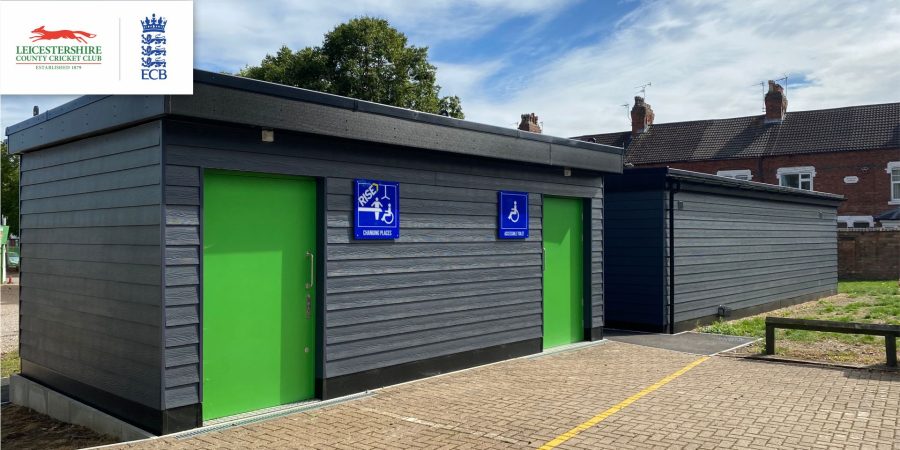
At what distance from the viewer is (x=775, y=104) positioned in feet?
125

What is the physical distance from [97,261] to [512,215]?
537 centimetres

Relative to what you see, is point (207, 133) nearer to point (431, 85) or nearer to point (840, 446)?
point (840, 446)

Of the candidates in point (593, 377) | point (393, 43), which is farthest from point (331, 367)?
point (393, 43)

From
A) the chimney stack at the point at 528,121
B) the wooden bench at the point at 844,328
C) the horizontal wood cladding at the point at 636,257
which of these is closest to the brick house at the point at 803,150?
the chimney stack at the point at 528,121

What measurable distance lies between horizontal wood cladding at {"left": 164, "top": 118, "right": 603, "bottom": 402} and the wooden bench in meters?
3.51

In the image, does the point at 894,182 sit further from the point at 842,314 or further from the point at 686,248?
the point at 686,248

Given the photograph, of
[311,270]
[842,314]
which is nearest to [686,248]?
[842,314]

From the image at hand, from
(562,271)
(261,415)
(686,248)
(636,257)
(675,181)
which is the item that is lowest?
(261,415)

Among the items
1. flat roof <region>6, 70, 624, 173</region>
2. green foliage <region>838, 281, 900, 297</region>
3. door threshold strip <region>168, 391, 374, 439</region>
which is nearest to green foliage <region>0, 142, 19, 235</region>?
flat roof <region>6, 70, 624, 173</region>

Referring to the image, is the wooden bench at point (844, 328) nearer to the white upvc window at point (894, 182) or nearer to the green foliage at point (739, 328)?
the green foliage at point (739, 328)

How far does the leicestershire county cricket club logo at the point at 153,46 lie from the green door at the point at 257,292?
1.10 metres

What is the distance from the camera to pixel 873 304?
17.7 m

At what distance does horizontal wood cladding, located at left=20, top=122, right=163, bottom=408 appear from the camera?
629cm

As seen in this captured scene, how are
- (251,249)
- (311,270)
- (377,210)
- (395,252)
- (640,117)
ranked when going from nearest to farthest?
1. (251,249)
2. (311,270)
3. (377,210)
4. (395,252)
5. (640,117)
